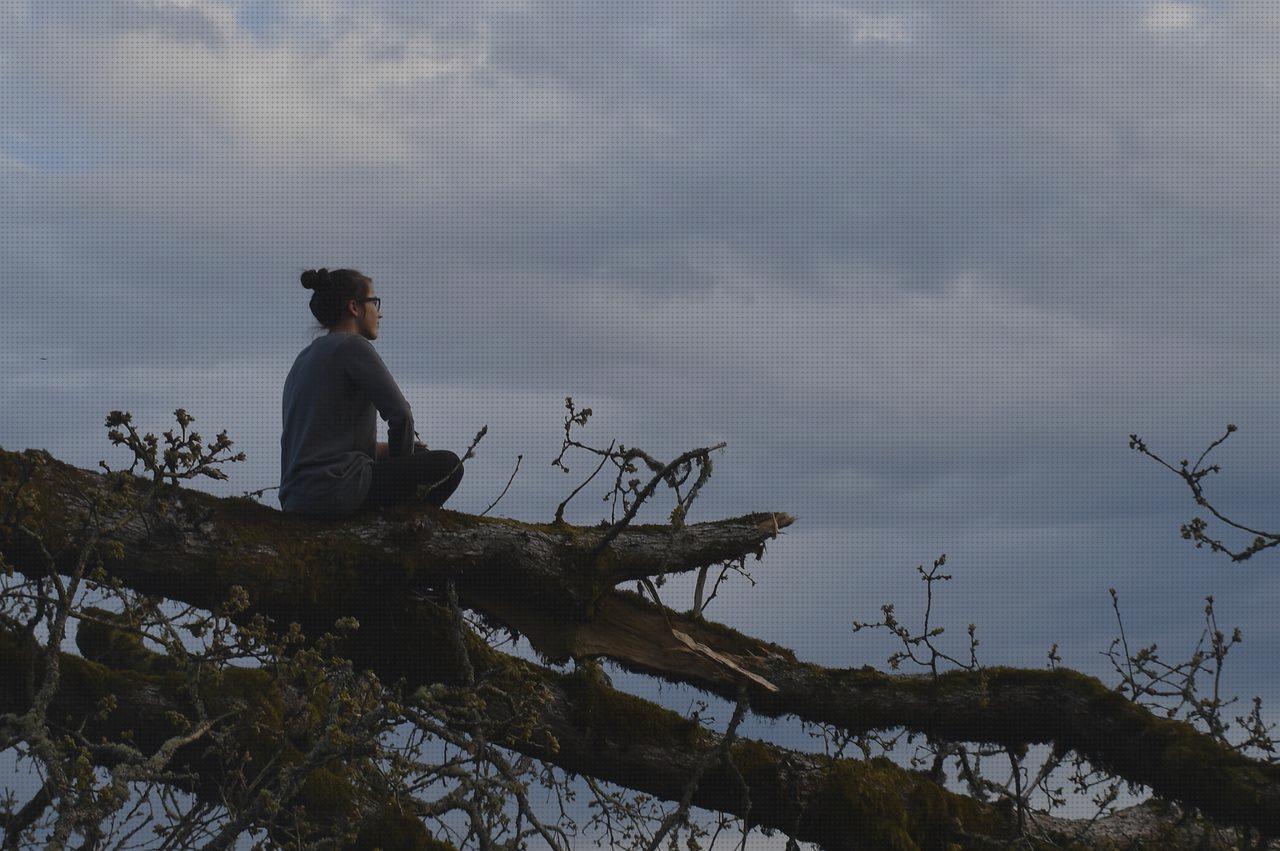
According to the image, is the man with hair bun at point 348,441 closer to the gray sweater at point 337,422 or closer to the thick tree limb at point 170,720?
the gray sweater at point 337,422

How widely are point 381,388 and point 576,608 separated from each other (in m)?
1.78

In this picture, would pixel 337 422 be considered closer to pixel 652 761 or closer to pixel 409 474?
pixel 409 474

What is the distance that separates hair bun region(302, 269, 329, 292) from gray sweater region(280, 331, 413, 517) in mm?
473

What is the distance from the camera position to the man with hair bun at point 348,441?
22.7ft

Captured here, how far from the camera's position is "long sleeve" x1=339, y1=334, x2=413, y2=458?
6.88m

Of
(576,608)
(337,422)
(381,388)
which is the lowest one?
(576,608)

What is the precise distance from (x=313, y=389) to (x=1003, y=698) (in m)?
4.64

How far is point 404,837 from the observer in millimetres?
7117

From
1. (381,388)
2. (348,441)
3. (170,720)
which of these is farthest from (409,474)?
(170,720)

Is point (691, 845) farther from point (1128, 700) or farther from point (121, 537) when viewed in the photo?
point (121, 537)

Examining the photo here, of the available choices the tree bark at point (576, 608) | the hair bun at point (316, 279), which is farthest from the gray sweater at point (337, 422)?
the hair bun at point (316, 279)

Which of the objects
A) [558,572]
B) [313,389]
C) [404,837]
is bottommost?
[404,837]

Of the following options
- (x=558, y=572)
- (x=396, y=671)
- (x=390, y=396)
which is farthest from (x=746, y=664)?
(x=390, y=396)

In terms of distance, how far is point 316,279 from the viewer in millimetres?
7453
